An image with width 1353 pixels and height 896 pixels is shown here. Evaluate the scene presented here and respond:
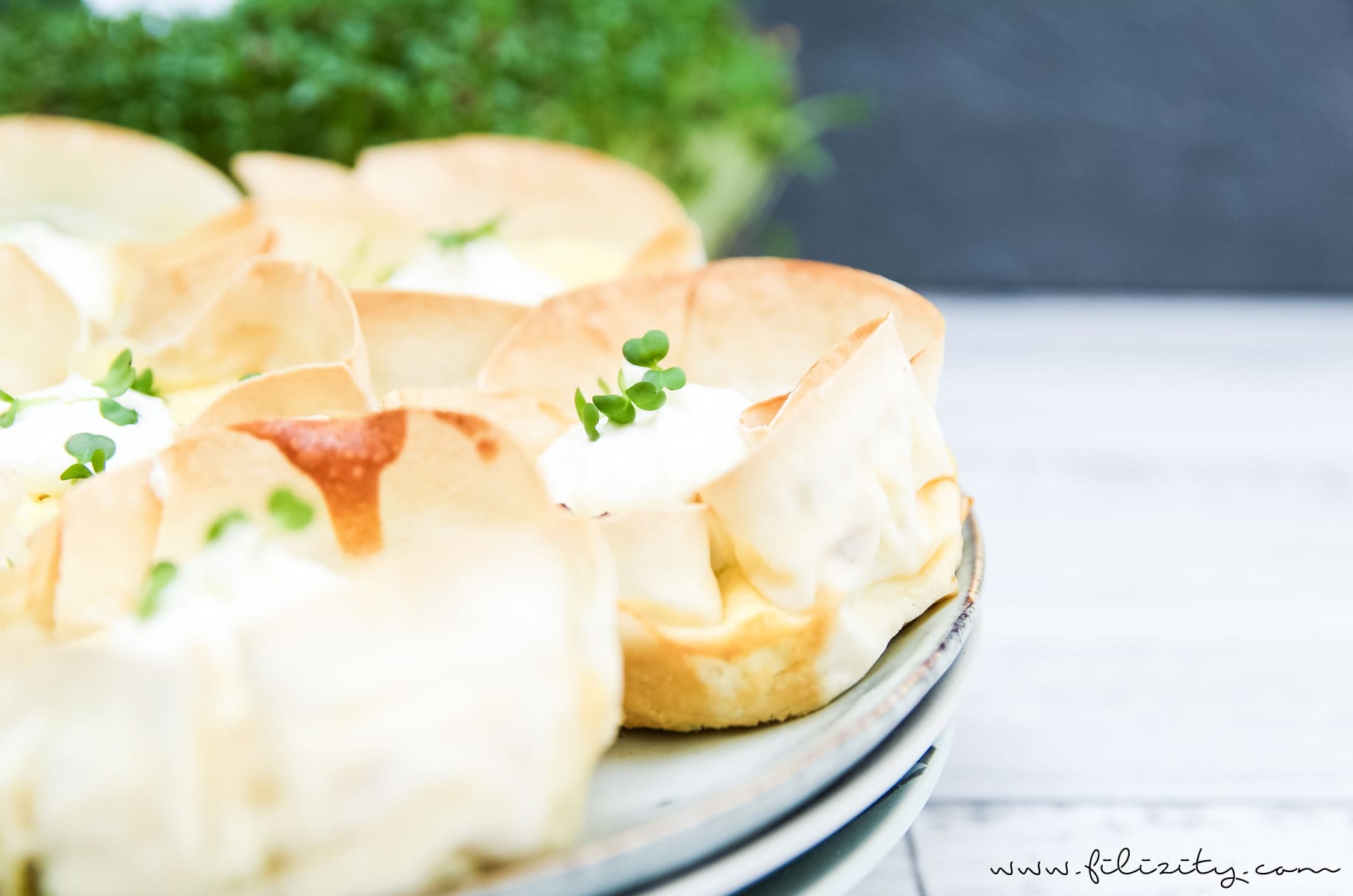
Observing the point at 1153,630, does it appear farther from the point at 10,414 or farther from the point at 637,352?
the point at 10,414

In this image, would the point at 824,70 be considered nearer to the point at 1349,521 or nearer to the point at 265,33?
the point at 265,33

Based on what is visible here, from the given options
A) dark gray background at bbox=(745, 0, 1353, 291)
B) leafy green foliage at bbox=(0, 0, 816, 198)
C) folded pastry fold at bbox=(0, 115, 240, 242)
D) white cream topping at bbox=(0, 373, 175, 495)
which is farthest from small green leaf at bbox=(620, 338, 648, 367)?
dark gray background at bbox=(745, 0, 1353, 291)

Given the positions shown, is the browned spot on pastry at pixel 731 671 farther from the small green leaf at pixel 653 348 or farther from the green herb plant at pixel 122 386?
the green herb plant at pixel 122 386

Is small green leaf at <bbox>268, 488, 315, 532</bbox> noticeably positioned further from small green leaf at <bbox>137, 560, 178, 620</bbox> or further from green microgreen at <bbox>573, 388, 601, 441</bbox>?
green microgreen at <bbox>573, 388, 601, 441</bbox>

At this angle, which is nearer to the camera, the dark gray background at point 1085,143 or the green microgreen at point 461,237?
the green microgreen at point 461,237

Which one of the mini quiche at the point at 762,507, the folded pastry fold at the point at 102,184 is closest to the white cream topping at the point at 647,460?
the mini quiche at the point at 762,507
